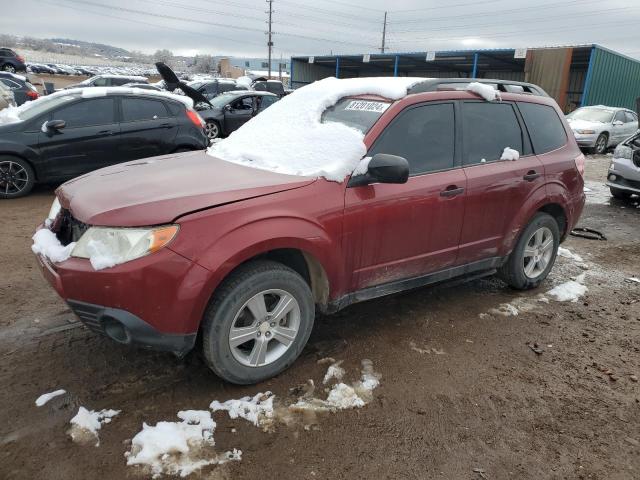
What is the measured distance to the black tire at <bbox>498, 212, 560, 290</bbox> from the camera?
170 inches

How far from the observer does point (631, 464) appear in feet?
8.13

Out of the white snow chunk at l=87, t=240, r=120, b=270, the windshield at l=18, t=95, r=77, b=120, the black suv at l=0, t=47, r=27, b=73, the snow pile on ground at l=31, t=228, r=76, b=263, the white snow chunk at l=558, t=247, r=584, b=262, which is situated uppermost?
the black suv at l=0, t=47, r=27, b=73

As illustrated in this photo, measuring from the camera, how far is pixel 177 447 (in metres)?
2.40

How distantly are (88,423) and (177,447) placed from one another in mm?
539

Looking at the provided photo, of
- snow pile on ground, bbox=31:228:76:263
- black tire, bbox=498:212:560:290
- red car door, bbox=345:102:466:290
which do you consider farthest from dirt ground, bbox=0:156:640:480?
snow pile on ground, bbox=31:228:76:263

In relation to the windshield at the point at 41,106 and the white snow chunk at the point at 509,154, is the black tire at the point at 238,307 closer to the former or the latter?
the white snow chunk at the point at 509,154

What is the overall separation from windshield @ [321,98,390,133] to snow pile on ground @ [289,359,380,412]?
166 centimetres

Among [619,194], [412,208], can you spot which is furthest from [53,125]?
[619,194]

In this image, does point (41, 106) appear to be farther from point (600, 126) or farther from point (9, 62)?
point (9, 62)

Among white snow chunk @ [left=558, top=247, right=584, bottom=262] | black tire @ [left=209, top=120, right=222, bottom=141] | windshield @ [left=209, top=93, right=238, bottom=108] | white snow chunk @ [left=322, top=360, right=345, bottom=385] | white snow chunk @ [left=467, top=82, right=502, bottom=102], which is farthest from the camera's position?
windshield @ [left=209, top=93, right=238, bottom=108]

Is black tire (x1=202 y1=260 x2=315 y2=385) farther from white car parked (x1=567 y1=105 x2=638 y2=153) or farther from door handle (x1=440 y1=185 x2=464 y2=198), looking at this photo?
white car parked (x1=567 y1=105 x2=638 y2=153)

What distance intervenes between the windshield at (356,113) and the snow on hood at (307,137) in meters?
0.05

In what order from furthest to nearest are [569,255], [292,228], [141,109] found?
1. [141,109]
2. [569,255]
3. [292,228]

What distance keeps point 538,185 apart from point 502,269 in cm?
81
